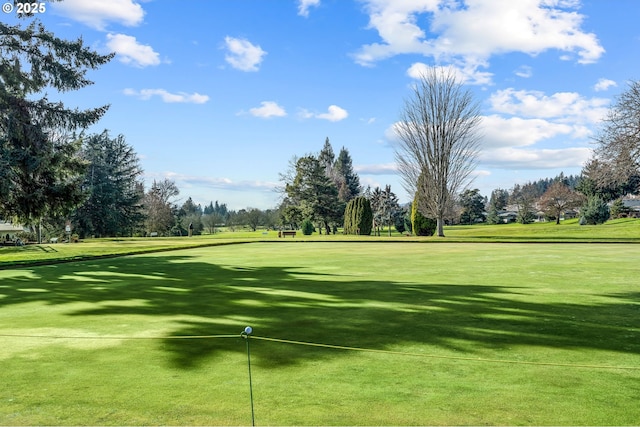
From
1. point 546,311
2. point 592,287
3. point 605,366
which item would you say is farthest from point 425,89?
point 605,366

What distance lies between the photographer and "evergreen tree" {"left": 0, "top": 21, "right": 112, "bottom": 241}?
2295 centimetres

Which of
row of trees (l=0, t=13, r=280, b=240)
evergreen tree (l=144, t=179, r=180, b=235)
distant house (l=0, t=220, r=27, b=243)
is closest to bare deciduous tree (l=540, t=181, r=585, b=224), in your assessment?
evergreen tree (l=144, t=179, r=180, b=235)

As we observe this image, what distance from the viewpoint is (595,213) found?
212ft

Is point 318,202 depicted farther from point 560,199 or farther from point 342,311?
point 342,311

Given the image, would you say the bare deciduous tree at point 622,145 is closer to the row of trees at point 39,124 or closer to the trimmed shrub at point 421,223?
the trimmed shrub at point 421,223

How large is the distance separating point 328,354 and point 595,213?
6920 centimetres

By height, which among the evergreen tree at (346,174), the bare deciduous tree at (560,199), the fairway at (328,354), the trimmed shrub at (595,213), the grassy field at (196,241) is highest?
the evergreen tree at (346,174)

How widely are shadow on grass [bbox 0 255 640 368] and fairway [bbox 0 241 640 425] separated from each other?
0.04 m

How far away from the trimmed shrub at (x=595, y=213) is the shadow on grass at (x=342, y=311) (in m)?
61.9

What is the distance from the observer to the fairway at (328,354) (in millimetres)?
4195

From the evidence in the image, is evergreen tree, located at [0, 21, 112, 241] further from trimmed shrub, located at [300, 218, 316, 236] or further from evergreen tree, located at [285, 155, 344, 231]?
evergreen tree, located at [285, 155, 344, 231]

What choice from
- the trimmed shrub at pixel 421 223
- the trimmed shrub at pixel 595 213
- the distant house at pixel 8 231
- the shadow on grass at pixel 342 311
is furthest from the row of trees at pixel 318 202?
the shadow on grass at pixel 342 311

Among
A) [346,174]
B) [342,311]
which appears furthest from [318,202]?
[342,311]

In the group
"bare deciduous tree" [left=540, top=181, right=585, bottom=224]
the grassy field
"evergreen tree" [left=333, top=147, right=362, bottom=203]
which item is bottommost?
the grassy field
